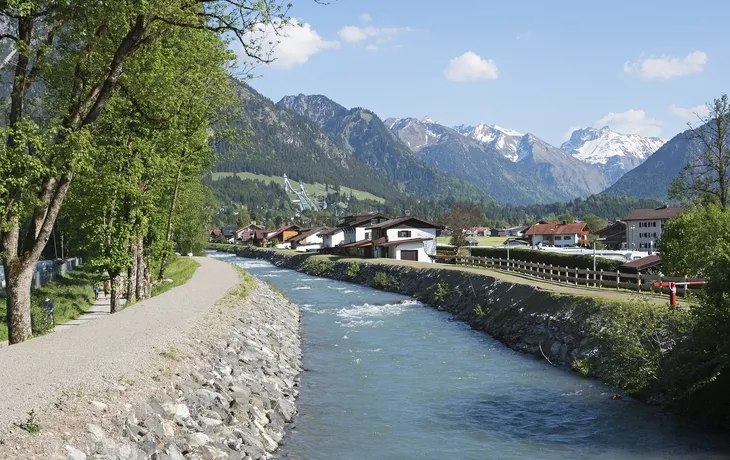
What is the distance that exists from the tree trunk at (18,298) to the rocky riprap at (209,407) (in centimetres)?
516

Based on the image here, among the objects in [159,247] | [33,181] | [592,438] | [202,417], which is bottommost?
[592,438]

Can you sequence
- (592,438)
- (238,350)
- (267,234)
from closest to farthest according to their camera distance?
(592,438) → (238,350) → (267,234)

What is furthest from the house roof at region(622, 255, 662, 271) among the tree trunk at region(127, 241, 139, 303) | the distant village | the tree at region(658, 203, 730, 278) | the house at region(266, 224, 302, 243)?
the house at region(266, 224, 302, 243)

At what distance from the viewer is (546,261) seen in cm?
7156

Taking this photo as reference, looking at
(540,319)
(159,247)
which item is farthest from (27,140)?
(540,319)

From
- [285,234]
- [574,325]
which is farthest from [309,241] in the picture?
[574,325]

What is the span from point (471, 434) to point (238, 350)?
10136 mm

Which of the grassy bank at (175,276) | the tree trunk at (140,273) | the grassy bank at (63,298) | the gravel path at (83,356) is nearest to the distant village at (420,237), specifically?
the grassy bank at (175,276)

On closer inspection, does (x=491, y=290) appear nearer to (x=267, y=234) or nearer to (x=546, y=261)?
(x=546, y=261)

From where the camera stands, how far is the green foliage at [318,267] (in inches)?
3497

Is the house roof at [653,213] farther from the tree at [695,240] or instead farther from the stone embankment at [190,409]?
the stone embankment at [190,409]

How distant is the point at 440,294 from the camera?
167ft

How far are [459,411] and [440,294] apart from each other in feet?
101

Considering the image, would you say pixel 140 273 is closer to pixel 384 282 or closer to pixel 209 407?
pixel 209 407
